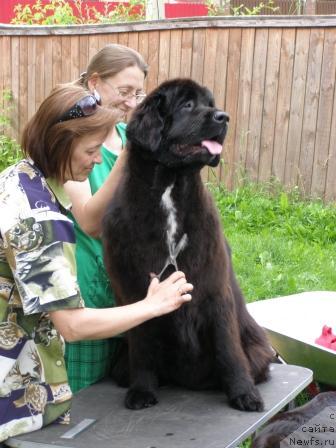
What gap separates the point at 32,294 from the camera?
199 cm

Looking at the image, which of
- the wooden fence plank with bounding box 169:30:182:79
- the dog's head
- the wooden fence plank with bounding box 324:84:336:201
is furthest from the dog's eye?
the wooden fence plank with bounding box 169:30:182:79

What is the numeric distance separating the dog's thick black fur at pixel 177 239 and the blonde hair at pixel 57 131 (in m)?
0.34

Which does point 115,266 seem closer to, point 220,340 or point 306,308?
point 220,340

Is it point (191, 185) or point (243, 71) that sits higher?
point (243, 71)

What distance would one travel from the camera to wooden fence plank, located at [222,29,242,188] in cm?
692

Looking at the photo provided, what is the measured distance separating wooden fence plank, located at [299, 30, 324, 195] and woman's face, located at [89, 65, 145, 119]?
3943mm

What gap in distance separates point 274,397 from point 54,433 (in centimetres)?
80

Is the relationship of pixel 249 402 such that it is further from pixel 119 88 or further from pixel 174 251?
pixel 119 88

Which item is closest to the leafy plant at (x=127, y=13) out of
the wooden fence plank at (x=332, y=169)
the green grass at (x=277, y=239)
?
the green grass at (x=277, y=239)

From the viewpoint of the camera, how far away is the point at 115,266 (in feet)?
8.32

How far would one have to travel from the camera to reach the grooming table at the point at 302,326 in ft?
10.6

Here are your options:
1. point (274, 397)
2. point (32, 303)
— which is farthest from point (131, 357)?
point (32, 303)

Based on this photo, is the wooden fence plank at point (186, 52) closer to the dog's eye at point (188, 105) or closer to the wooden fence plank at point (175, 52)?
the wooden fence plank at point (175, 52)

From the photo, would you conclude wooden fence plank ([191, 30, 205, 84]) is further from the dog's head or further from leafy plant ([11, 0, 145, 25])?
the dog's head
